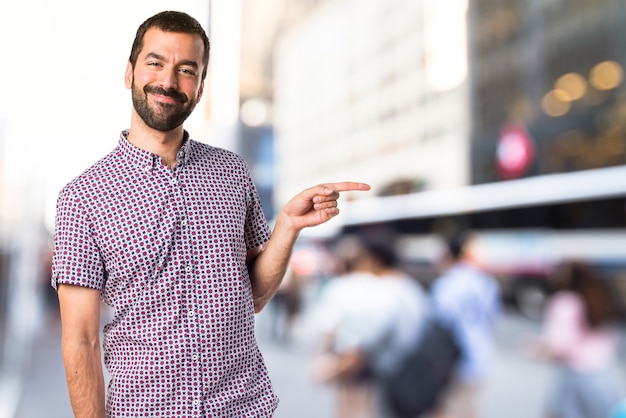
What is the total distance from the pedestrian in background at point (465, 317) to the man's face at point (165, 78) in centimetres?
241

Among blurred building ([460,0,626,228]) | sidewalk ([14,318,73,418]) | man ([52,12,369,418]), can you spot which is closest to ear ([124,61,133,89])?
man ([52,12,369,418])

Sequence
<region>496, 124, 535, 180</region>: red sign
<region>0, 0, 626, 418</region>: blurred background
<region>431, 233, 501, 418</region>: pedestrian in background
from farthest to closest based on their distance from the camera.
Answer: <region>496, 124, 535, 180</region>: red sign < <region>0, 0, 626, 418</region>: blurred background < <region>431, 233, 501, 418</region>: pedestrian in background

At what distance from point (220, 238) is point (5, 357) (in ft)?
12.9

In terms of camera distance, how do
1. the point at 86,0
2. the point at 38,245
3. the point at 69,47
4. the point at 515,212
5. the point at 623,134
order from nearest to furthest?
the point at 86,0 → the point at 69,47 → the point at 38,245 → the point at 623,134 → the point at 515,212

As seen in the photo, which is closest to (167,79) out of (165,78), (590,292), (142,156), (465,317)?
(165,78)

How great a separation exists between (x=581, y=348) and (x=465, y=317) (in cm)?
56

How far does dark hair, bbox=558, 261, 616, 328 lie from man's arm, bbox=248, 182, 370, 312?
2632 mm

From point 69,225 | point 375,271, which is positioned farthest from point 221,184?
point 375,271

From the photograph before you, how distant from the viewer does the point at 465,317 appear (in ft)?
11.1

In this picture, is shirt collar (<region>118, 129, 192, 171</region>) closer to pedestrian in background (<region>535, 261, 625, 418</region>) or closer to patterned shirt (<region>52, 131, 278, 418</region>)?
patterned shirt (<region>52, 131, 278, 418</region>)

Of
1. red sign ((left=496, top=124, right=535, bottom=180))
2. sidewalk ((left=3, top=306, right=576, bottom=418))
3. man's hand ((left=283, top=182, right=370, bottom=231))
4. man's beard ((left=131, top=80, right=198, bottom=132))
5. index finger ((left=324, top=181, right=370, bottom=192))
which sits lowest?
sidewalk ((left=3, top=306, right=576, bottom=418))

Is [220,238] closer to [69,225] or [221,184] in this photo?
[221,184]

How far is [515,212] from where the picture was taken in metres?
7.71

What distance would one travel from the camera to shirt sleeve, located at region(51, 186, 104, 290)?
3.07 ft
